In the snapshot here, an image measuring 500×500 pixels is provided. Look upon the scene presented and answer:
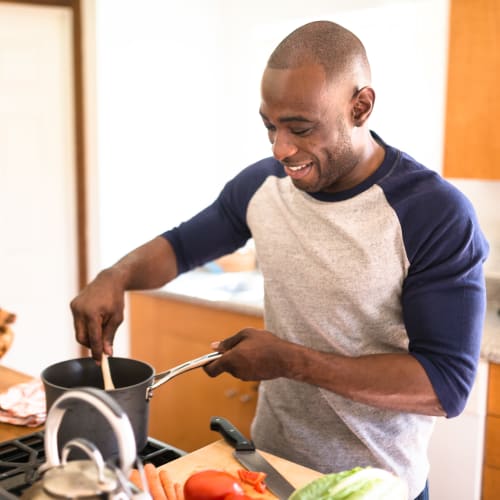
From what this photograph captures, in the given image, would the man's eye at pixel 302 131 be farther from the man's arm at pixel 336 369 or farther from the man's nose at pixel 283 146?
the man's arm at pixel 336 369

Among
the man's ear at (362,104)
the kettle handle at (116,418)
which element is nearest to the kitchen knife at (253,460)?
the kettle handle at (116,418)

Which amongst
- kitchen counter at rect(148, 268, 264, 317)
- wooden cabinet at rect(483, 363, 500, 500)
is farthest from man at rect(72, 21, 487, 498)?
kitchen counter at rect(148, 268, 264, 317)

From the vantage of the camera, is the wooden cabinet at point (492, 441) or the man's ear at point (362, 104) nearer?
the man's ear at point (362, 104)

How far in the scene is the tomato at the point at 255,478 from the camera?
40.7 inches

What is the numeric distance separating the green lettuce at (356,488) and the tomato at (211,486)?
82 millimetres

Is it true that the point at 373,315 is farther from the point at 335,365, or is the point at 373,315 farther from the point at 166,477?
the point at 166,477

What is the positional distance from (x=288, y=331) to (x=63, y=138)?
182 centimetres

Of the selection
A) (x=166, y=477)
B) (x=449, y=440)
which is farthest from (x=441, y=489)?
(x=166, y=477)

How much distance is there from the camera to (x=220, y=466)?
3.73 feet

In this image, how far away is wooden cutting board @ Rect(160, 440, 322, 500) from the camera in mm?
1097

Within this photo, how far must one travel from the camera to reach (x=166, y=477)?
1033 millimetres

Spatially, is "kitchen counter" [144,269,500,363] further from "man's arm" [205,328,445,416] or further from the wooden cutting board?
the wooden cutting board

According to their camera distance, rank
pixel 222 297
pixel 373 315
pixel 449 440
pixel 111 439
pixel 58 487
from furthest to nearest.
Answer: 1. pixel 222 297
2. pixel 449 440
3. pixel 373 315
4. pixel 111 439
5. pixel 58 487

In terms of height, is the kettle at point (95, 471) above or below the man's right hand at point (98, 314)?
above
